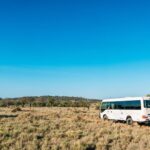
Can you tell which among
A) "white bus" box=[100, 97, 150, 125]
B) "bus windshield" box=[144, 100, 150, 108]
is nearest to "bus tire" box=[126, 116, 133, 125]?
"white bus" box=[100, 97, 150, 125]

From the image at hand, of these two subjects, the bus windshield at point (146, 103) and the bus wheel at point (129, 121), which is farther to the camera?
the bus wheel at point (129, 121)

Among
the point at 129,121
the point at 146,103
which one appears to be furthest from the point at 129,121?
the point at 146,103

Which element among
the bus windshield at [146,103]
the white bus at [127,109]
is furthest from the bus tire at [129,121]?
the bus windshield at [146,103]

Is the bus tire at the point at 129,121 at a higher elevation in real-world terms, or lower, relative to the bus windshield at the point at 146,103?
lower

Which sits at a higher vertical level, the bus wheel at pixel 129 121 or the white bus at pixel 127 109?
the white bus at pixel 127 109

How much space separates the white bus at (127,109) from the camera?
87.8 feet

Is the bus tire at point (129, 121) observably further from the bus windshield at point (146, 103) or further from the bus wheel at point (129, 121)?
the bus windshield at point (146, 103)

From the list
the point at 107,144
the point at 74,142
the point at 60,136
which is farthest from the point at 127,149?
the point at 60,136

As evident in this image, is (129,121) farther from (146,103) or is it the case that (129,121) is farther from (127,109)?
(146,103)

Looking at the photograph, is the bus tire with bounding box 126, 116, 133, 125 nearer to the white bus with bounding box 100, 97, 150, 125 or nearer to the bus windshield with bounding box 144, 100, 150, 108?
the white bus with bounding box 100, 97, 150, 125

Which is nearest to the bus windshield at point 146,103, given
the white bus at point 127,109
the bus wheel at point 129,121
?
the white bus at point 127,109

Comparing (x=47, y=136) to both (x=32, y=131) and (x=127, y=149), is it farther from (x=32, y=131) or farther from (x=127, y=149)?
(x=127, y=149)

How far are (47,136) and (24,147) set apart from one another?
10.2ft

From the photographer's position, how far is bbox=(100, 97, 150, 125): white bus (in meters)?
26.8
